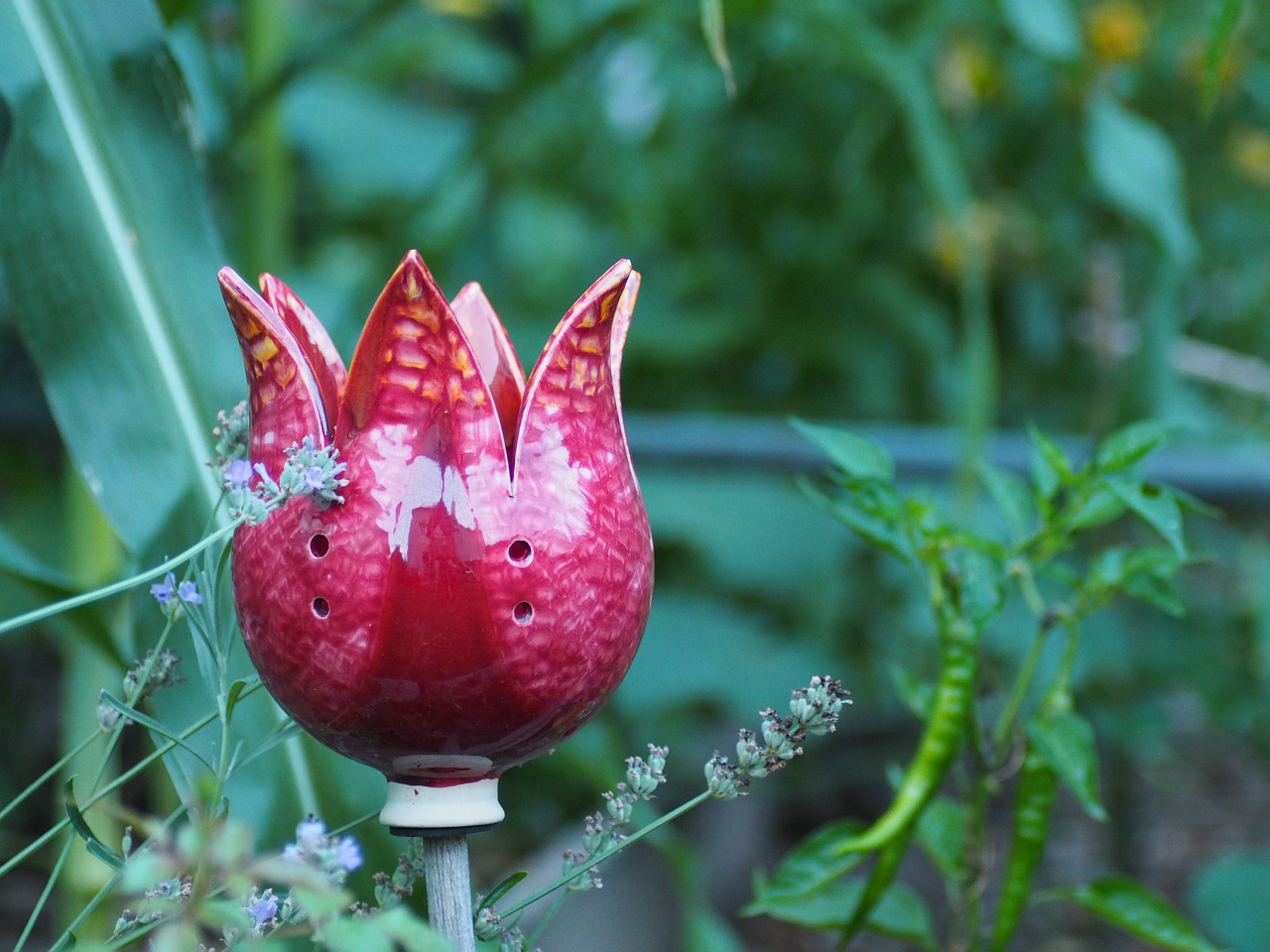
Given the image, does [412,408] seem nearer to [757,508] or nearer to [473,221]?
[757,508]

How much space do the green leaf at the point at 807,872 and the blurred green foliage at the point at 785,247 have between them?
292 mm

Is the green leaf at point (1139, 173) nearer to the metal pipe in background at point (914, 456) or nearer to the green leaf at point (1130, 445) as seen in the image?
the metal pipe in background at point (914, 456)

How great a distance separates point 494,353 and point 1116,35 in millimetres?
951

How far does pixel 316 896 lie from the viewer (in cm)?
23

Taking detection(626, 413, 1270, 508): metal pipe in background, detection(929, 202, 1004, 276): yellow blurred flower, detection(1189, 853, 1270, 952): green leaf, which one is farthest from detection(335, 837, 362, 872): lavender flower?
detection(929, 202, 1004, 276): yellow blurred flower

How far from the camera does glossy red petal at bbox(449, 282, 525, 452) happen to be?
1.40 ft

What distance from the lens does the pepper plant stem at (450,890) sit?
13.3 inches

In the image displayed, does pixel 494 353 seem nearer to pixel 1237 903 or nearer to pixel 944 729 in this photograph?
pixel 944 729

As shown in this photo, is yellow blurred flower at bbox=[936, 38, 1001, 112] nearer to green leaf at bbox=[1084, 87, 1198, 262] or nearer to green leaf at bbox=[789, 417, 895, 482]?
green leaf at bbox=[1084, 87, 1198, 262]

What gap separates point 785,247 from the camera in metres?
1.40

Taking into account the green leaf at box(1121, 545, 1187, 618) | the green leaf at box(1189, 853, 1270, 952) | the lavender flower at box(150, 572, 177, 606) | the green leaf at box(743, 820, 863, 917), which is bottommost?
the green leaf at box(1189, 853, 1270, 952)

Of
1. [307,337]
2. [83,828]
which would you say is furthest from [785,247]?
[83,828]

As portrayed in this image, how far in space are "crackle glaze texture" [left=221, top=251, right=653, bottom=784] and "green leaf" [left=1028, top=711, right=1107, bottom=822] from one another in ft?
0.71

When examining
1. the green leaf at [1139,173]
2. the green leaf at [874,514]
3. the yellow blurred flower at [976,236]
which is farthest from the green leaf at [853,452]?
the yellow blurred flower at [976,236]
